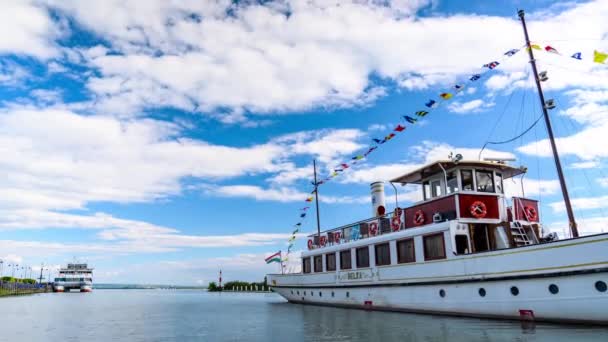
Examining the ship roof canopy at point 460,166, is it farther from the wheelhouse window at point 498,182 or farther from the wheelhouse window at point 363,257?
the wheelhouse window at point 363,257

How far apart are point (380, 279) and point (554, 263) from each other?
320 inches

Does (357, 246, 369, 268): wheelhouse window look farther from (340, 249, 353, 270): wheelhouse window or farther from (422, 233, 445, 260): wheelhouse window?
(422, 233, 445, 260): wheelhouse window

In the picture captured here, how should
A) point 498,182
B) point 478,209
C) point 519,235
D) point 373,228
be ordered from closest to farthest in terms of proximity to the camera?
point 519,235 → point 478,209 → point 498,182 → point 373,228

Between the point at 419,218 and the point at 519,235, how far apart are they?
12.3 feet

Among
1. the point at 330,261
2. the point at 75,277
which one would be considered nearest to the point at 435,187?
the point at 330,261

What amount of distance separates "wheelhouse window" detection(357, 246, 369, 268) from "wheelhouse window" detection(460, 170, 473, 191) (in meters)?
5.63

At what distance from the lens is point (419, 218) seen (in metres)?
17.2

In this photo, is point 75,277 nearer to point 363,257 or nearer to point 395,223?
point 363,257

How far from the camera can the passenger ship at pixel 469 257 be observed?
1142 cm

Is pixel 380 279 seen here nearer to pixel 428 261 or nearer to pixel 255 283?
pixel 428 261

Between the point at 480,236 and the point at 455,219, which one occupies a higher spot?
the point at 455,219

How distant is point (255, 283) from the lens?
84.6 meters

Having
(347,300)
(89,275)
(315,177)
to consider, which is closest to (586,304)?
(347,300)

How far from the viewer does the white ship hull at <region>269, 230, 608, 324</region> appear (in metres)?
11.0
